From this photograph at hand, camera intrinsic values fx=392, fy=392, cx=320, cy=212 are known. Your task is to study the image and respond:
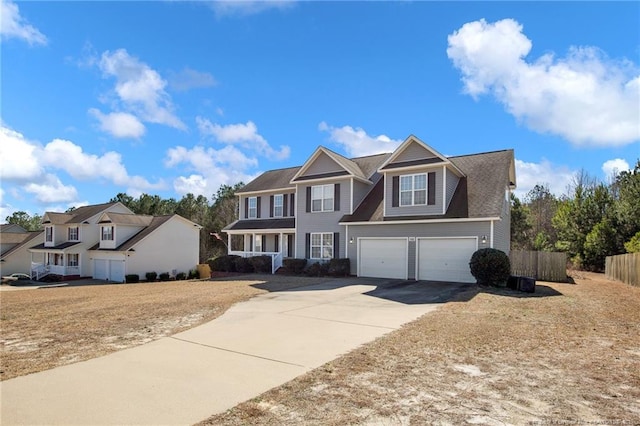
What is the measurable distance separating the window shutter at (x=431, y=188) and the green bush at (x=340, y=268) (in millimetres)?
5674

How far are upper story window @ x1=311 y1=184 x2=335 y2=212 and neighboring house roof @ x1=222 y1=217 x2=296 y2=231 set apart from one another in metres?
2.41

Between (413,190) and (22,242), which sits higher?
(413,190)

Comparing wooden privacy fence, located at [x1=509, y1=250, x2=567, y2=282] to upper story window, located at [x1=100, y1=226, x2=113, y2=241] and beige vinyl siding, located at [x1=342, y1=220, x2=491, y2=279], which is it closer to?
beige vinyl siding, located at [x1=342, y1=220, x2=491, y2=279]

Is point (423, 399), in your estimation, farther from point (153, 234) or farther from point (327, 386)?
point (153, 234)

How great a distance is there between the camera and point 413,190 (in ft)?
67.4

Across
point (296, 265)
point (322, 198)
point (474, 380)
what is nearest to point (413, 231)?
point (322, 198)

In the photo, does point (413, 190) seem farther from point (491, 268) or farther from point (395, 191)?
point (491, 268)

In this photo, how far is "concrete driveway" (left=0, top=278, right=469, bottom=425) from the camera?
4422mm

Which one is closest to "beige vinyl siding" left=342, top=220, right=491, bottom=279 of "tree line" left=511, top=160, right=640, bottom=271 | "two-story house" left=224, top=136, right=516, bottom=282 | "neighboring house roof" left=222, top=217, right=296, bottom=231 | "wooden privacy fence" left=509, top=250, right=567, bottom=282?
"two-story house" left=224, top=136, right=516, bottom=282

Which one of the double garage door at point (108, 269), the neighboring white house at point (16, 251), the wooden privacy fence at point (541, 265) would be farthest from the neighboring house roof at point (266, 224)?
the neighboring white house at point (16, 251)

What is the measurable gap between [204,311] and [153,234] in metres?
21.8

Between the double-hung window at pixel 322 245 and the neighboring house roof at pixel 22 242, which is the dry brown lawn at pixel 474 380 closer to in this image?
the double-hung window at pixel 322 245

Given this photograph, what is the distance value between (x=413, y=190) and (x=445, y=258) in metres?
3.88

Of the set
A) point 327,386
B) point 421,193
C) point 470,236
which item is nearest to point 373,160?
point 421,193
